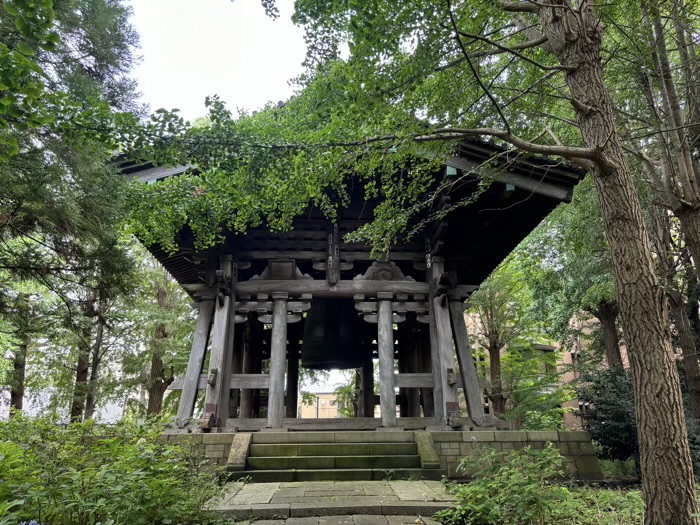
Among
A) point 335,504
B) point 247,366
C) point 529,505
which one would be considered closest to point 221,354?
point 247,366

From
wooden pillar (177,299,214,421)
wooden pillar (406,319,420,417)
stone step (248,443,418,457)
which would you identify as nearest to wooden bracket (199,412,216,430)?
wooden pillar (177,299,214,421)

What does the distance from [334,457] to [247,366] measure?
17.6 feet

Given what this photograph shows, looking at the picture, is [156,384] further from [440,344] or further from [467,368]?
[467,368]

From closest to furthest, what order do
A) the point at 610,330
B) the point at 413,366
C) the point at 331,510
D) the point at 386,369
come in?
the point at 331,510
the point at 386,369
the point at 413,366
the point at 610,330

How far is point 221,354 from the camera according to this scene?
302 inches

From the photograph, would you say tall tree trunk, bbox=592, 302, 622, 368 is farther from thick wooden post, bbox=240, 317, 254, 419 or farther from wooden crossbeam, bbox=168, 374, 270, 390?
wooden crossbeam, bbox=168, 374, 270, 390

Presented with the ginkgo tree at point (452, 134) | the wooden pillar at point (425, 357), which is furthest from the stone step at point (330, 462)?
the wooden pillar at point (425, 357)

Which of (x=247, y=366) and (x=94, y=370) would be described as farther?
(x=94, y=370)

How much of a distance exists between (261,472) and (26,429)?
2817 millimetres

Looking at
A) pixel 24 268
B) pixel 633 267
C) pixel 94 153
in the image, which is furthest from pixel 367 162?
pixel 24 268

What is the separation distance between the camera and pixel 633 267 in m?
3.72

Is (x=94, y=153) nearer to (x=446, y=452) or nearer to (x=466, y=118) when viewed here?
(x=466, y=118)

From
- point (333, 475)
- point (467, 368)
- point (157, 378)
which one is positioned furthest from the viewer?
point (157, 378)

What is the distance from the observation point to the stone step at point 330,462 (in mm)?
5961
